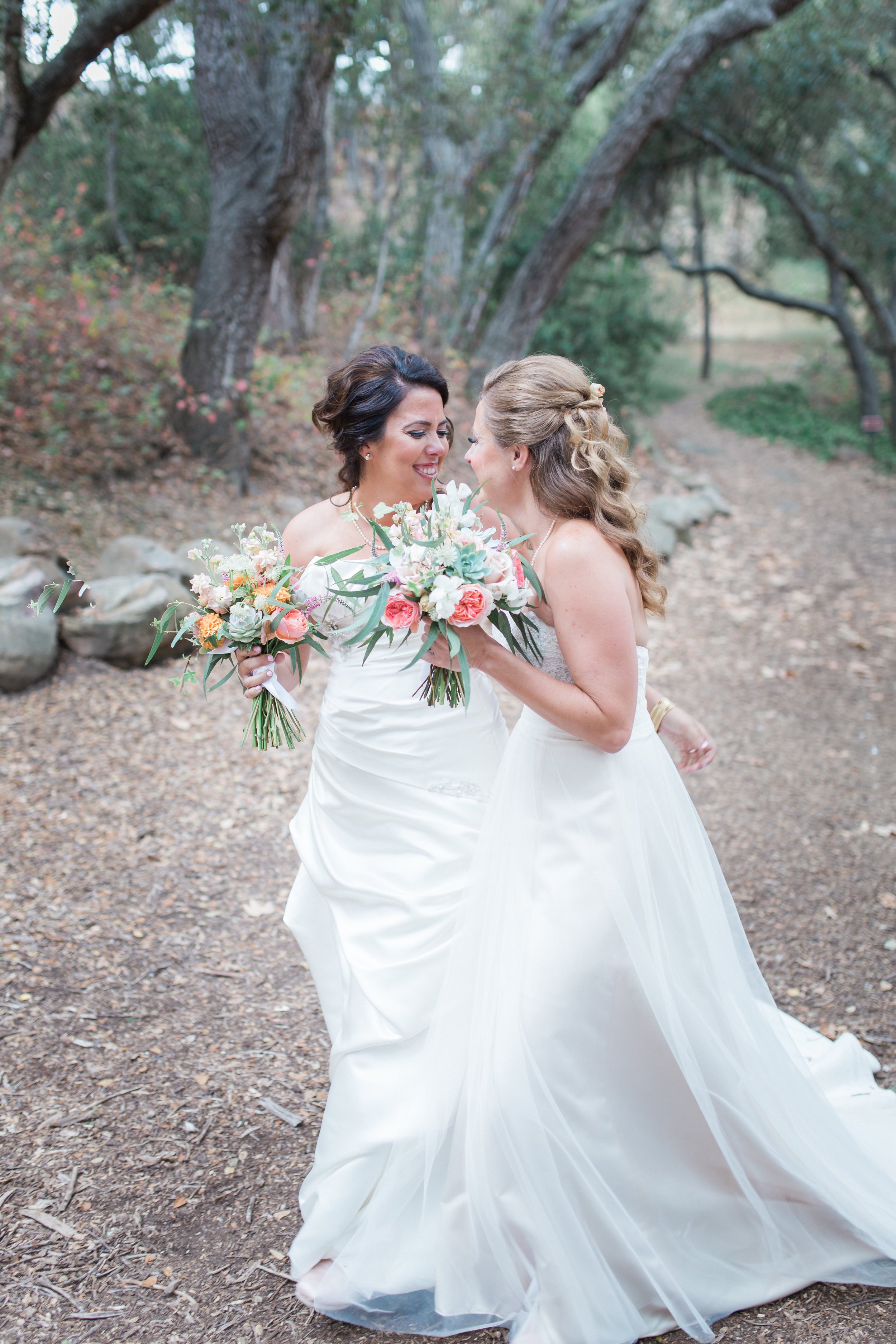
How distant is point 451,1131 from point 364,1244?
0.34m

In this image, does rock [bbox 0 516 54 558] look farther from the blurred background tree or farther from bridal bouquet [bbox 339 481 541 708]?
bridal bouquet [bbox 339 481 541 708]

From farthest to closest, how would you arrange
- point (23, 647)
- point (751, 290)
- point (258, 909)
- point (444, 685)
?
1. point (751, 290)
2. point (23, 647)
3. point (258, 909)
4. point (444, 685)

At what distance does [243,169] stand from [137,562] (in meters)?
3.43

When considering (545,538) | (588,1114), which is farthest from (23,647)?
(588,1114)

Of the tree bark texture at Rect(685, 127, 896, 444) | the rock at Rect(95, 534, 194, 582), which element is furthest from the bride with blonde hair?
the tree bark texture at Rect(685, 127, 896, 444)

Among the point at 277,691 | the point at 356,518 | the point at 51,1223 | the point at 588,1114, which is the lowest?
the point at 51,1223

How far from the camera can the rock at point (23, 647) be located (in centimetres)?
559

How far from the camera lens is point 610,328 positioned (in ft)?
46.6

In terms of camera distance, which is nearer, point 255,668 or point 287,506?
point 255,668

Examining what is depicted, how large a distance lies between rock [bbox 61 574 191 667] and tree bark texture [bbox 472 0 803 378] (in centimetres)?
614

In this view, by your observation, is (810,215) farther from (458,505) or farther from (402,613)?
(402,613)

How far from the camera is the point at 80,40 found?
6.07m

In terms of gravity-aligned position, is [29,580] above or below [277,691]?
below

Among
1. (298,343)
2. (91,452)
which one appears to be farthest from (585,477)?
(298,343)
